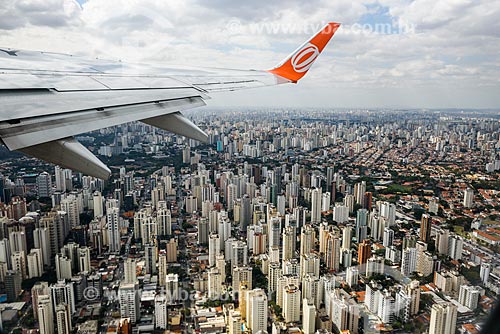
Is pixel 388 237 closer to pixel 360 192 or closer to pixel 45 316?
pixel 360 192

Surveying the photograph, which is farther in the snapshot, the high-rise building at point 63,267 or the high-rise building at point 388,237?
the high-rise building at point 388,237

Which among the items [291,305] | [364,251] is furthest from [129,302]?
[364,251]

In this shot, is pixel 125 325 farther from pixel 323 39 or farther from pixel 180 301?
pixel 323 39

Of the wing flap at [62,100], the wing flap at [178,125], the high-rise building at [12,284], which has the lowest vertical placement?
the high-rise building at [12,284]

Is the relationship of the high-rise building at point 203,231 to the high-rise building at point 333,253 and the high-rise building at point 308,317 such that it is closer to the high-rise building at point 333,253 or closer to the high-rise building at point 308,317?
the high-rise building at point 333,253

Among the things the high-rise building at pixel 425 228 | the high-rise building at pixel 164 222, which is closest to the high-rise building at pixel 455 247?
the high-rise building at pixel 425 228

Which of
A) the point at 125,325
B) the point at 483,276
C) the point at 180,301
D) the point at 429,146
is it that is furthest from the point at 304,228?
the point at 429,146
